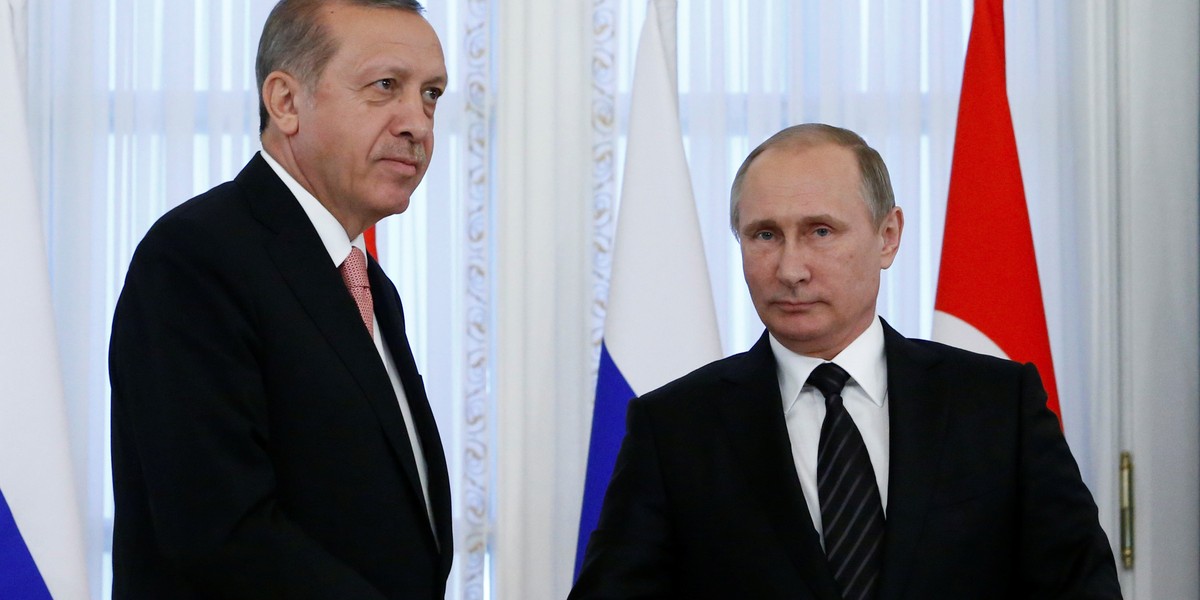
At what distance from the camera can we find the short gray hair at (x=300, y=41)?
1.86 metres

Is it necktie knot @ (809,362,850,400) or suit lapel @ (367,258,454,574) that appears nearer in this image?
suit lapel @ (367,258,454,574)

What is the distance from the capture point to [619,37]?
380 cm

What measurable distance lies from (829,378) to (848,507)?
9.2 inches

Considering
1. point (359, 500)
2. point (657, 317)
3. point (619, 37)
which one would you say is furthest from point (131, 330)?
point (619, 37)

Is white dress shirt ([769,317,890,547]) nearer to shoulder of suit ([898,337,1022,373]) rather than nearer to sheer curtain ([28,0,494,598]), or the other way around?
shoulder of suit ([898,337,1022,373])

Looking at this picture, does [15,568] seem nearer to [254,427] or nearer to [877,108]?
[254,427]

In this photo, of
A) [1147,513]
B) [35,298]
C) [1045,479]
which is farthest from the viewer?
[1147,513]

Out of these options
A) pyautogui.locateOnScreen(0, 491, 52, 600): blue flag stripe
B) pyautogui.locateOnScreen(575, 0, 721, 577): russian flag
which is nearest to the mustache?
pyautogui.locateOnScreen(575, 0, 721, 577): russian flag

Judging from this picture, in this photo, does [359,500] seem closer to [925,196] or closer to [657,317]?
[657,317]

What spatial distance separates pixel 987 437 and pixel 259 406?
116 centimetres

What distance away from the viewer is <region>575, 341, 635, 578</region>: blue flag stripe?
3.28 meters

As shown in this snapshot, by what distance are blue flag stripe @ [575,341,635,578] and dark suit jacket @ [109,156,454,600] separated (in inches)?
56.9

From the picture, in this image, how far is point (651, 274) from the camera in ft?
11.1

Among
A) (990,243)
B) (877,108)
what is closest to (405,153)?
(990,243)
